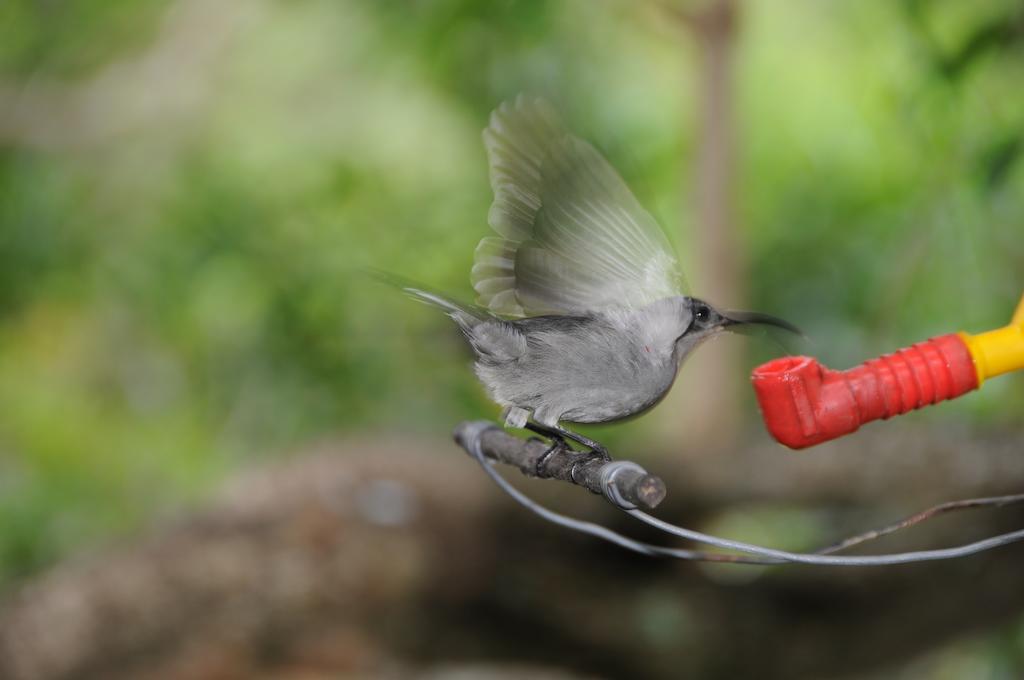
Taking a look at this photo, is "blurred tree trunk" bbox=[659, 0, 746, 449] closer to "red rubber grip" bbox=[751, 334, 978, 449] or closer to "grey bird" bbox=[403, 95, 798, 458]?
"grey bird" bbox=[403, 95, 798, 458]

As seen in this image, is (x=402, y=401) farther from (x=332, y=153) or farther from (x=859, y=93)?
(x=859, y=93)

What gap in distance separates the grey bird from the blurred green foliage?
4.27ft

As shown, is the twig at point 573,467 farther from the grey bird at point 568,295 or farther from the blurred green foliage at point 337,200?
the blurred green foliage at point 337,200

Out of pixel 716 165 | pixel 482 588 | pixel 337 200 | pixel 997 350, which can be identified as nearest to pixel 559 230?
pixel 997 350

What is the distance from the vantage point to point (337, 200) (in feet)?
13.2

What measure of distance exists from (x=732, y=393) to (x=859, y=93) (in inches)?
54.2

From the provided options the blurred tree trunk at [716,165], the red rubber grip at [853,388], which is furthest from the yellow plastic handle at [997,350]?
the blurred tree trunk at [716,165]

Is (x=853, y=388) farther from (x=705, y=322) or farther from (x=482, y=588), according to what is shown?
(x=482, y=588)

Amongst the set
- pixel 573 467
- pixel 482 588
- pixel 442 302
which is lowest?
pixel 573 467

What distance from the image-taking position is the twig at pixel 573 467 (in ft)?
3.59

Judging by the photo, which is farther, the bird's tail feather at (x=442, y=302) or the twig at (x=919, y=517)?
the bird's tail feather at (x=442, y=302)

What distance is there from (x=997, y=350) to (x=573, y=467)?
500mm

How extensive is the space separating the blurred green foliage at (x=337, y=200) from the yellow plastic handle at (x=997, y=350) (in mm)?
1268

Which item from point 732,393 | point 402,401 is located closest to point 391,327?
point 402,401
